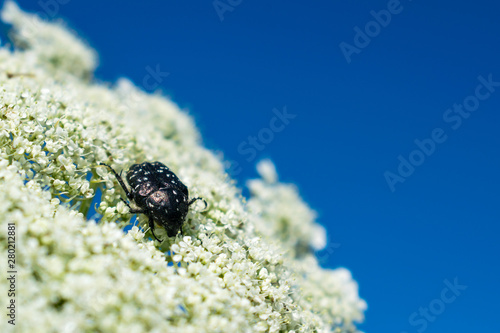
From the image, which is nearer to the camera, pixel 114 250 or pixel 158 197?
pixel 114 250

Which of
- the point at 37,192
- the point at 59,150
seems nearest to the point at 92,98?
the point at 59,150

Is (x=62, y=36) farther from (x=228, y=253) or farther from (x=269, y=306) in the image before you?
(x=269, y=306)

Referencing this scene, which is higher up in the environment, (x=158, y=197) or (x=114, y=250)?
(x=158, y=197)

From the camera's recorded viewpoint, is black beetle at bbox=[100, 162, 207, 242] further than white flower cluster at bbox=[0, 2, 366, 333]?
Yes

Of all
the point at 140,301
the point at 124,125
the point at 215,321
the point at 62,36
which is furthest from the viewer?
the point at 62,36

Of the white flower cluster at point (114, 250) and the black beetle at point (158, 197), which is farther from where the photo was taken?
the black beetle at point (158, 197)
